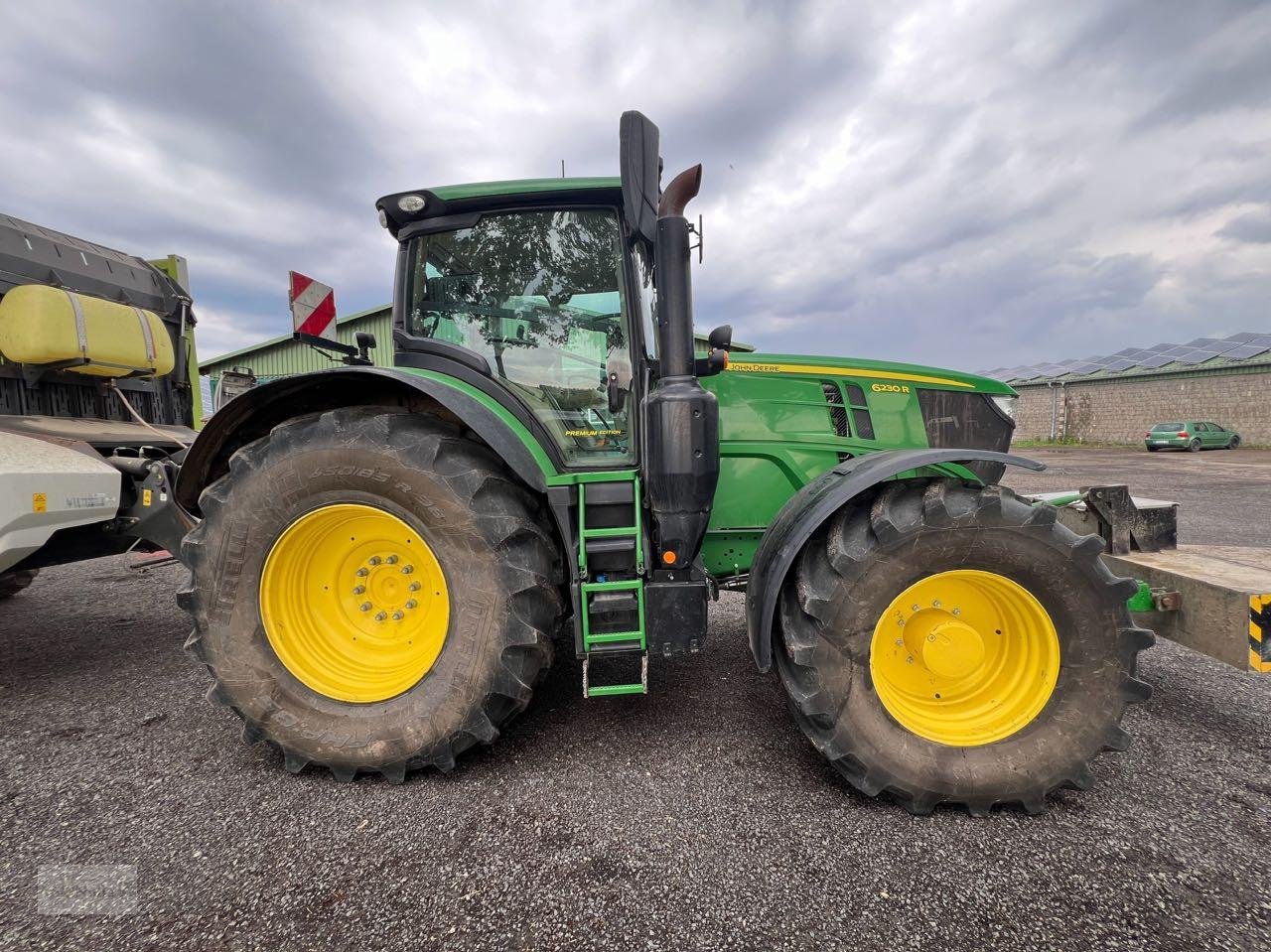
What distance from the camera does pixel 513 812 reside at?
182 cm

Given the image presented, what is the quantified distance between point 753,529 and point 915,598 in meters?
0.75

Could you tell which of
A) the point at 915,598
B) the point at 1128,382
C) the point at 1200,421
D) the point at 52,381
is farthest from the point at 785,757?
the point at 1128,382

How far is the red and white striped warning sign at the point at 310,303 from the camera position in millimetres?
3168

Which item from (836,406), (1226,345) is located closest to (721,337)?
(836,406)

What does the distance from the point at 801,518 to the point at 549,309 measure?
131 cm

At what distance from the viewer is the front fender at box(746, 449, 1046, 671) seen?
1854 mm

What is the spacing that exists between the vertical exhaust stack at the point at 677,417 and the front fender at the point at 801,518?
0.89ft

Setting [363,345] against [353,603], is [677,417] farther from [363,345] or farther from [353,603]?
[363,345]

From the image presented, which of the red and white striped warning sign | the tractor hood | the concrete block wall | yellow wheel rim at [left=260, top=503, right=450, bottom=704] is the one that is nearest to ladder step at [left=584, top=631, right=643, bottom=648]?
yellow wheel rim at [left=260, top=503, right=450, bottom=704]

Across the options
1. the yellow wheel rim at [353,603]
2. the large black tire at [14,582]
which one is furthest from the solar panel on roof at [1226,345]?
the large black tire at [14,582]

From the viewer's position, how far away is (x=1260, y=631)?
6.19 ft

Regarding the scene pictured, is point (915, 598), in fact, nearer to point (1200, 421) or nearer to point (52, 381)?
point (52, 381)

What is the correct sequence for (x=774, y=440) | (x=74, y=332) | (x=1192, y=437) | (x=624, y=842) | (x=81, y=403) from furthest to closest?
1. (x=1192, y=437)
2. (x=81, y=403)
3. (x=74, y=332)
4. (x=774, y=440)
5. (x=624, y=842)

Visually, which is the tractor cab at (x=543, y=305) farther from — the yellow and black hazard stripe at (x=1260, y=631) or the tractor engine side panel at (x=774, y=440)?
the yellow and black hazard stripe at (x=1260, y=631)
